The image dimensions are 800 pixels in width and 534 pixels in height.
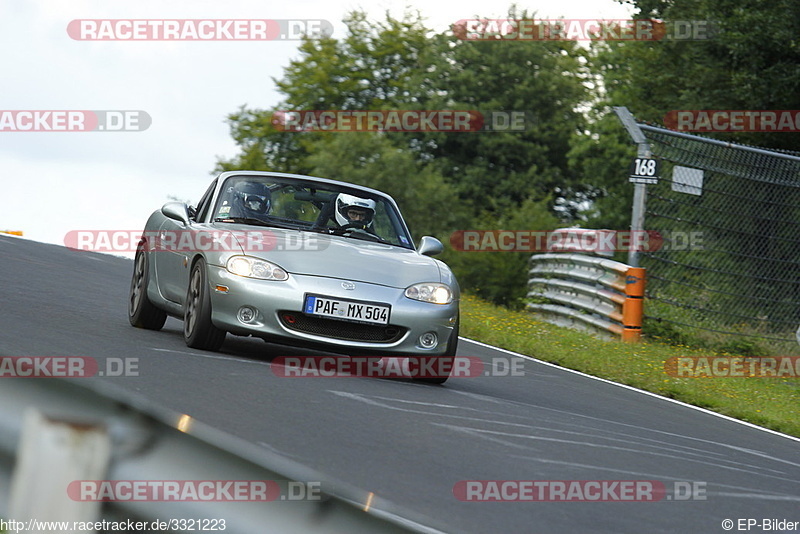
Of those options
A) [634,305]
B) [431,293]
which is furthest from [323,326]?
[634,305]

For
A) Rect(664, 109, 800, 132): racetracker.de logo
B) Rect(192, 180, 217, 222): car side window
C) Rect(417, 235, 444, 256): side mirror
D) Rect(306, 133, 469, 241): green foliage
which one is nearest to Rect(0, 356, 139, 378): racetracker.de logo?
Rect(192, 180, 217, 222): car side window

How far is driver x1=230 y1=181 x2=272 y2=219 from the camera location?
9.97 metres

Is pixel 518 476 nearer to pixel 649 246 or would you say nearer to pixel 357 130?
pixel 649 246

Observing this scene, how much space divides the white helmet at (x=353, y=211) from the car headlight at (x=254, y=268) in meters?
1.40

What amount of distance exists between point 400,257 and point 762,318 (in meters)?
8.50

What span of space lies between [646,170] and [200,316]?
29.8 ft

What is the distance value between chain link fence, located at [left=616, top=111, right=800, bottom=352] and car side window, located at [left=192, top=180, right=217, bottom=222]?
7.87m

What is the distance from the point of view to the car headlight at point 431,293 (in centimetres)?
916

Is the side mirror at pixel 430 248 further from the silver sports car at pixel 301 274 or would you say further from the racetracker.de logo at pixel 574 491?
the racetracker.de logo at pixel 574 491

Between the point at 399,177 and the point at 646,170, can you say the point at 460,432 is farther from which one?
the point at 399,177

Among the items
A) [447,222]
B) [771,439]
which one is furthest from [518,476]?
[447,222]

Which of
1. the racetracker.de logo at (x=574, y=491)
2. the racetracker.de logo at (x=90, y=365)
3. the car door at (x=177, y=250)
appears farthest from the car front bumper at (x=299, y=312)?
the racetracker.de logo at (x=574, y=491)

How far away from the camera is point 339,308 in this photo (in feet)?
28.9

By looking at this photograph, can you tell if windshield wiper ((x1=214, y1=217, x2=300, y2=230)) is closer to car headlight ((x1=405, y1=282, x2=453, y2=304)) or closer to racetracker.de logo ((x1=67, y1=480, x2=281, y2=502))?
car headlight ((x1=405, y1=282, x2=453, y2=304))
